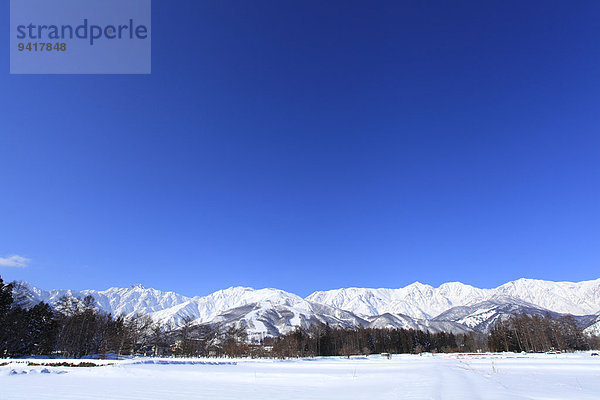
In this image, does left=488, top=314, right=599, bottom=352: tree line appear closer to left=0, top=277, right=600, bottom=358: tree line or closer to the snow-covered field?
left=0, top=277, right=600, bottom=358: tree line

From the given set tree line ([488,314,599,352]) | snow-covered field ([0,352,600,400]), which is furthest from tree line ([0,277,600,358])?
snow-covered field ([0,352,600,400])

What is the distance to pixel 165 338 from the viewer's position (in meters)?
85.4

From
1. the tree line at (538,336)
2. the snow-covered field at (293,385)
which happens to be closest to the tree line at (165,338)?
the tree line at (538,336)

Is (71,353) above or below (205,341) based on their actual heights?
above

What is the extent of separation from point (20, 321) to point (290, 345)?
180 ft

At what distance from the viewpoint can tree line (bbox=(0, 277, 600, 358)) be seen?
47438mm

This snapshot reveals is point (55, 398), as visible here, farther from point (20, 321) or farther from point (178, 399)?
point (20, 321)

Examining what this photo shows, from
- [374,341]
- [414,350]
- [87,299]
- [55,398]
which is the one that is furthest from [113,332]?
[414,350]

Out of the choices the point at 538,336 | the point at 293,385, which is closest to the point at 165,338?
the point at 293,385

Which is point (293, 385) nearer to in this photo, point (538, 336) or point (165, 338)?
point (165, 338)

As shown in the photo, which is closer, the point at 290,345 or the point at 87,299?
the point at 87,299

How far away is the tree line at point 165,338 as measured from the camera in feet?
156

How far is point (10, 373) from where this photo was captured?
54.3 ft

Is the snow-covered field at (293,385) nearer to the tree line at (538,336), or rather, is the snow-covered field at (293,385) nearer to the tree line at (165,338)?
the tree line at (165,338)
